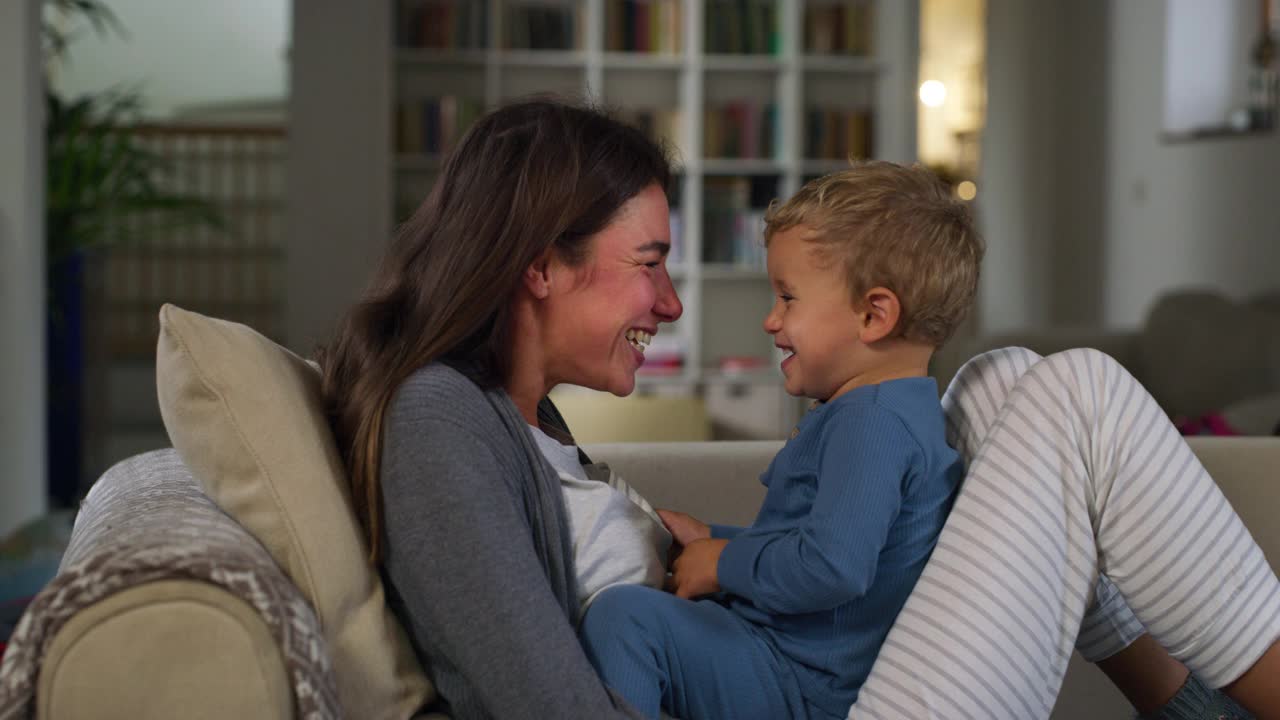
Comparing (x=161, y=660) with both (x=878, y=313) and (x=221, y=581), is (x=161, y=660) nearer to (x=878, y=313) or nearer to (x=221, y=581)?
(x=221, y=581)

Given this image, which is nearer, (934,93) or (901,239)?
(901,239)

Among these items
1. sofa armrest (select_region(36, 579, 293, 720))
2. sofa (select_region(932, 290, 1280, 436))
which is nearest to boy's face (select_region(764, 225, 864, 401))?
sofa armrest (select_region(36, 579, 293, 720))

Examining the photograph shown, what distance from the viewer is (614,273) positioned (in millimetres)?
1281

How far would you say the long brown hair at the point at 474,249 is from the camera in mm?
1158

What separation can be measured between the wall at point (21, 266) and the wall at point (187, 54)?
4.48m

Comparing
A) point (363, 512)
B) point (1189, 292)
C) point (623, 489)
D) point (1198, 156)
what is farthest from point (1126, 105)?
point (363, 512)

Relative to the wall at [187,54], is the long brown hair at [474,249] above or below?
below

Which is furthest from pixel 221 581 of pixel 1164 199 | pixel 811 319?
pixel 1164 199

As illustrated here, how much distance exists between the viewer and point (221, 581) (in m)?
0.94

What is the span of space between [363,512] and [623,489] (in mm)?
406

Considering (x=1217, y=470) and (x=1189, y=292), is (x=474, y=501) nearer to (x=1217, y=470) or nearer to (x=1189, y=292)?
(x=1217, y=470)

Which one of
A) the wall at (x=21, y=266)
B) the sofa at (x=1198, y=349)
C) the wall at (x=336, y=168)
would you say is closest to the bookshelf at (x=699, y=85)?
the wall at (x=336, y=168)

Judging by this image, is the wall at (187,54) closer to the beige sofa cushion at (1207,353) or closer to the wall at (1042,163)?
the wall at (1042,163)

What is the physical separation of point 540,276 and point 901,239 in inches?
14.2
